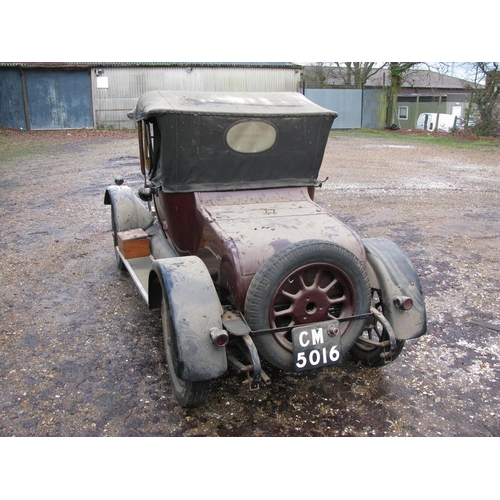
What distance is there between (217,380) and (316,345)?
895 mm

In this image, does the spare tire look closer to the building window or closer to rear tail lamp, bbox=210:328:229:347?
rear tail lamp, bbox=210:328:229:347

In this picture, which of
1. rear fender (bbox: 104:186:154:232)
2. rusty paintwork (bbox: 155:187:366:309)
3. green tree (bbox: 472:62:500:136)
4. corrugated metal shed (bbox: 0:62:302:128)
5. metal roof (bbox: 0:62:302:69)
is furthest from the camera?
corrugated metal shed (bbox: 0:62:302:128)

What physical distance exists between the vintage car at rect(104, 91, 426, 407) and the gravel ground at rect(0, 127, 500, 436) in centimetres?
24

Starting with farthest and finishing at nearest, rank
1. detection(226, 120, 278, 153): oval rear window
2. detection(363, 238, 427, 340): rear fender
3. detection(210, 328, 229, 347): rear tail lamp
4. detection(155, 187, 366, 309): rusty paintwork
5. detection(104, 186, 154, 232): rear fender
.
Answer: detection(104, 186, 154, 232): rear fender, detection(226, 120, 278, 153): oval rear window, detection(363, 238, 427, 340): rear fender, detection(155, 187, 366, 309): rusty paintwork, detection(210, 328, 229, 347): rear tail lamp

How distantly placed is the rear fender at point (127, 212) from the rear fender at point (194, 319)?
2.55m

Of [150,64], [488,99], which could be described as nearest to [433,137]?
[488,99]

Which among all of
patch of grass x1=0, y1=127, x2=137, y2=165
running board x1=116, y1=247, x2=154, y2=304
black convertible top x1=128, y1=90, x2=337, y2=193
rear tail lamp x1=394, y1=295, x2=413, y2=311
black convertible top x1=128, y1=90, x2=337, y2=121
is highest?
black convertible top x1=128, y1=90, x2=337, y2=121

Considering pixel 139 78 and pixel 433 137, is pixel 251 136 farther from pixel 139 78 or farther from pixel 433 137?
pixel 139 78

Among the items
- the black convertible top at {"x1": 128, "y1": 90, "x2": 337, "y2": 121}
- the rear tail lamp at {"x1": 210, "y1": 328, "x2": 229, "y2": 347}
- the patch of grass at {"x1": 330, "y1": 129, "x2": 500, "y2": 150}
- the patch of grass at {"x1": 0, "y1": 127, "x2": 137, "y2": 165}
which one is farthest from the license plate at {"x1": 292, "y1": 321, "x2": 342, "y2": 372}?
the patch of grass at {"x1": 330, "y1": 129, "x2": 500, "y2": 150}

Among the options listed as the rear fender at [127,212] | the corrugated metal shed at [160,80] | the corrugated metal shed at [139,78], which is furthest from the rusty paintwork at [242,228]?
the corrugated metal shed at [139,78]

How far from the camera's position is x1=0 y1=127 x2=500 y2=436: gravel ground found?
3.20 meters

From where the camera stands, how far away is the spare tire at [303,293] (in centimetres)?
309

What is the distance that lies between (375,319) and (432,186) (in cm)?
818

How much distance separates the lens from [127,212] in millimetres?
5688
